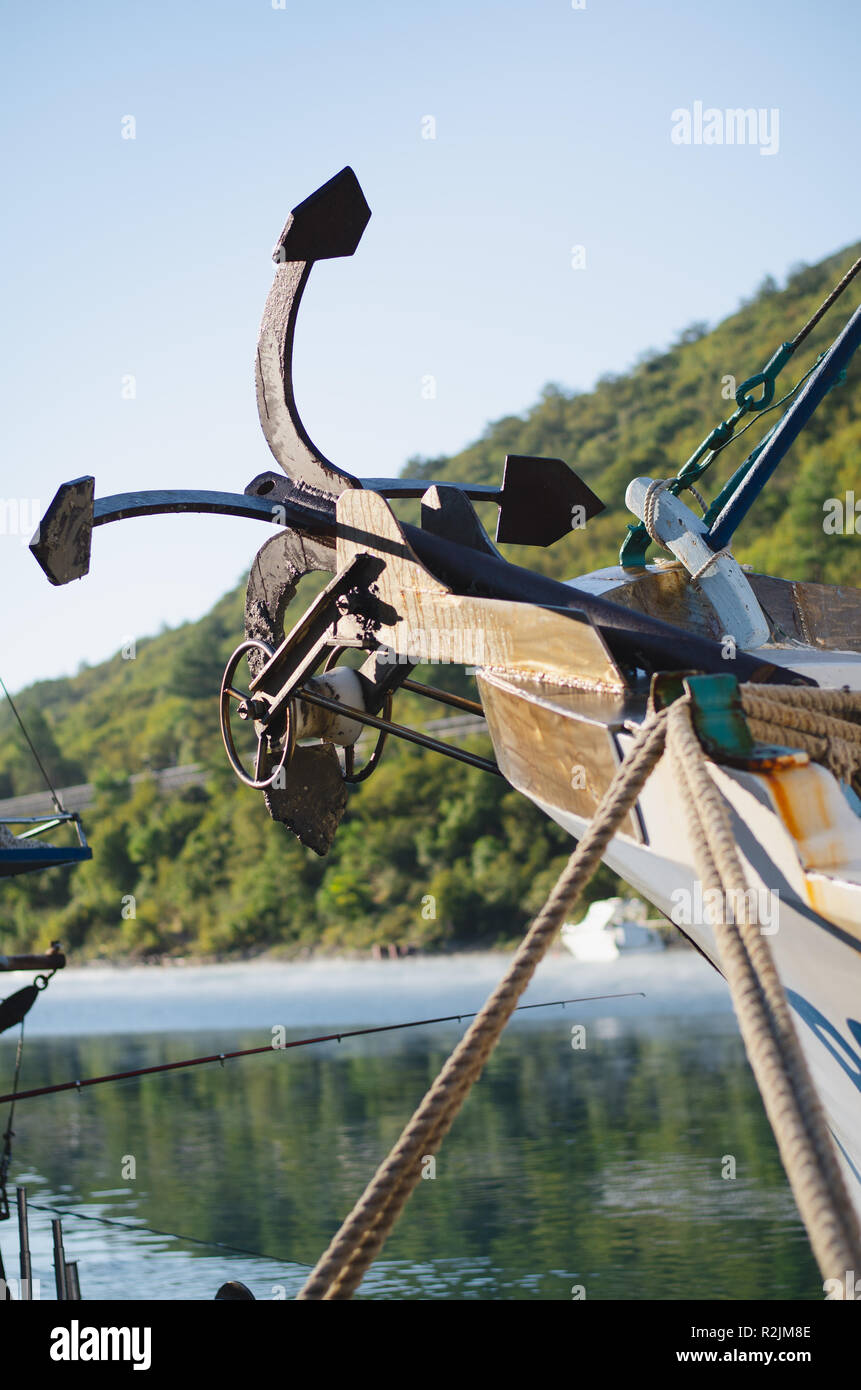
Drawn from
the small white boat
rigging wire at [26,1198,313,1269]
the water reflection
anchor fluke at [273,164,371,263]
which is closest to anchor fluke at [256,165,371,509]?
anchor fluke at [273,164,371,263]

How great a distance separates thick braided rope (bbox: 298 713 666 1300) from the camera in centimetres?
216

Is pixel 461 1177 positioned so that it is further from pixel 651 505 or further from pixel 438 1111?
pixel 438 1111

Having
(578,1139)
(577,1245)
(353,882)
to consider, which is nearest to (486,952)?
(353,882)

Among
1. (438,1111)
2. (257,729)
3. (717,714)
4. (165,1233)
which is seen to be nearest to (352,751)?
(257,729)

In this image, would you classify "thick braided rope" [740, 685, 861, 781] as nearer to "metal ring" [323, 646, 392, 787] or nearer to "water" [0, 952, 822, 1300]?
"metal ring" [323, 646, 392, 787]

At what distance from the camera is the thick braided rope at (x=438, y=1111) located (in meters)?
2.16

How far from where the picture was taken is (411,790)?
54656 mm

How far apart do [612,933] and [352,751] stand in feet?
123

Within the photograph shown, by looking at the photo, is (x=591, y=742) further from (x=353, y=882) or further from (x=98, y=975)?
(x=98, y=975)

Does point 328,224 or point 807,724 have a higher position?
point 328,224

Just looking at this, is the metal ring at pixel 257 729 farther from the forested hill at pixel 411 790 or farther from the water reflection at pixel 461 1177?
the forested hill at pixel 411 790

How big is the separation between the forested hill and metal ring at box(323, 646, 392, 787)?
113 ft

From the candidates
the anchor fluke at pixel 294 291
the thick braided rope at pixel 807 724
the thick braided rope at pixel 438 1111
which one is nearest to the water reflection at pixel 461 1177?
the anchor fluke at pixel 294 291

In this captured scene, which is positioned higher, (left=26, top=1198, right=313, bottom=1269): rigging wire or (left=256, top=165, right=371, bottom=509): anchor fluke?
(left=256, top=165, right=371, bottom=509): anchor fluke
